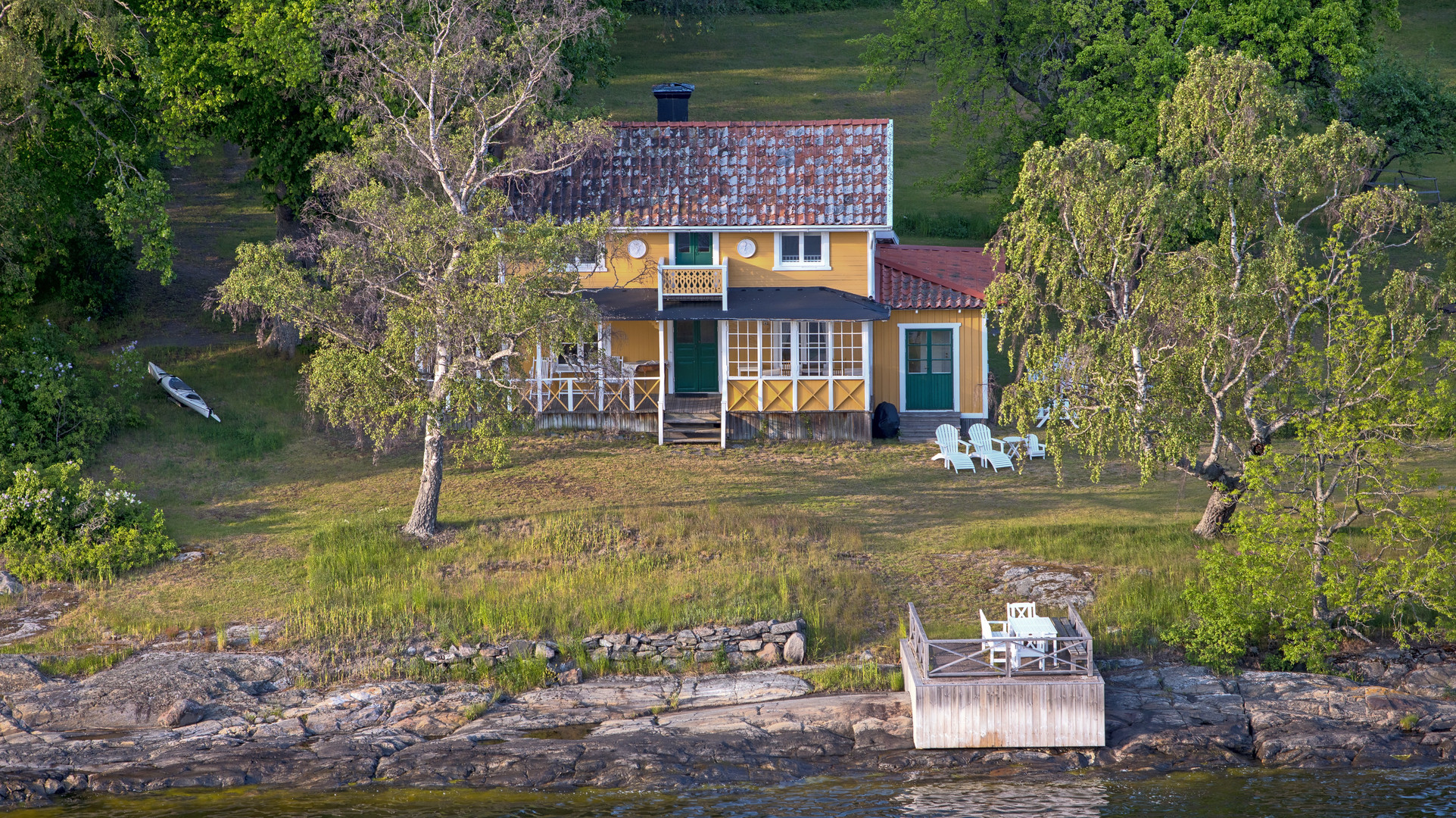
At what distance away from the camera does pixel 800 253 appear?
2719 cm

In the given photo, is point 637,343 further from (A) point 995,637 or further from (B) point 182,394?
(A) point 995,637

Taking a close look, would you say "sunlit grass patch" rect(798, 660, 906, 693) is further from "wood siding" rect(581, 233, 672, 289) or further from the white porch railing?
"wood siding" rect(581, 233, 672, 289)

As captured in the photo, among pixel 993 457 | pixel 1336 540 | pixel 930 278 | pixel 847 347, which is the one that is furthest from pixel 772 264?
pixel 1336 540

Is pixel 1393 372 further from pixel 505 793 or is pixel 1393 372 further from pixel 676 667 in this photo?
pixel 505 793

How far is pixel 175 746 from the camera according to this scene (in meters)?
15.1

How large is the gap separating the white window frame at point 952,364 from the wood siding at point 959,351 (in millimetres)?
32

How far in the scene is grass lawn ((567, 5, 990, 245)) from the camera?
155 feet

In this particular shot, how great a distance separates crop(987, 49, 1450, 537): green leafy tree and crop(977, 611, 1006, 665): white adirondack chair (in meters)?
3.10

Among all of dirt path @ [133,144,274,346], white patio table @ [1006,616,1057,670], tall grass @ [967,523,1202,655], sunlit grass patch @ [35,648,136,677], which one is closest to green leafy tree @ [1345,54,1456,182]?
tall grass @ [967,523,1202,655]

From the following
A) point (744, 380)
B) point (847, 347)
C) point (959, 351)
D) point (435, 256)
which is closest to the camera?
point (435, 256)

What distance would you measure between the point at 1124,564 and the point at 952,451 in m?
6.16

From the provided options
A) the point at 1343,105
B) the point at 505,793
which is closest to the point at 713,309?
the point at 505,793

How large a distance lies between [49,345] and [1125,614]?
753 inches

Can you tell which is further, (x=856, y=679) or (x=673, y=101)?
(x=673, y=101)
